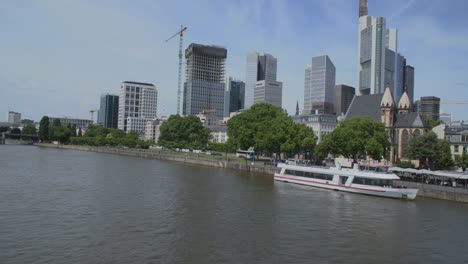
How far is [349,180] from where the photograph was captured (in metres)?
70.9

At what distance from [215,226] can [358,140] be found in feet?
199

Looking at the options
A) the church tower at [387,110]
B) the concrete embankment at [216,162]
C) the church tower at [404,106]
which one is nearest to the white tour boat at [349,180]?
the concrete embankment at [216,162]

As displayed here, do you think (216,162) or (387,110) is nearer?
(216,162)

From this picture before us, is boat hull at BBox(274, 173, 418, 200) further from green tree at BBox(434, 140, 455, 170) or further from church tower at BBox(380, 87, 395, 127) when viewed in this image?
church tower at BBox(380, 87, 395, 127)

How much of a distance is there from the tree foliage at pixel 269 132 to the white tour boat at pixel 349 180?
2779cm

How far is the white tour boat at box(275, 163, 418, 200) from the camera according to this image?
65312 mm

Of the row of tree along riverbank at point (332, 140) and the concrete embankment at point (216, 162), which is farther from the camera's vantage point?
the concrete embankment at point (216, 162)

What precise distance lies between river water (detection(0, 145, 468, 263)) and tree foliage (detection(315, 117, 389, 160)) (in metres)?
29.1

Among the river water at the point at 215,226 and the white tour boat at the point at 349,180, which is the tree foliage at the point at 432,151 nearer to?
the white tour boat at the point at 349,180

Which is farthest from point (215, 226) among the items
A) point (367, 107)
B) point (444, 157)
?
point (367, 107)

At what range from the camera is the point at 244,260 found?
30938mm

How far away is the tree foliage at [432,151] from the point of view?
9312 cm

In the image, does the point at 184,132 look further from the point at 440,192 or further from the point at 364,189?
the point at 440,192

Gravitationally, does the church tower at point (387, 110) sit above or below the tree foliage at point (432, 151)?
above
